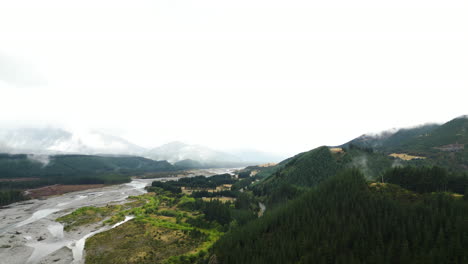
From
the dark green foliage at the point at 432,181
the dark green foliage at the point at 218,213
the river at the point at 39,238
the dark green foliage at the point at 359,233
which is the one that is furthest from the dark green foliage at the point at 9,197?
the dark green foliage at the point at 432,181

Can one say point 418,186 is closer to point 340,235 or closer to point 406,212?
point 406,212

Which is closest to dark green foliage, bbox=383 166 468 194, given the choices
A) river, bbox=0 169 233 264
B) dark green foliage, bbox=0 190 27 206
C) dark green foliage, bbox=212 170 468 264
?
dark green foliage, bbox=212 170 468 264

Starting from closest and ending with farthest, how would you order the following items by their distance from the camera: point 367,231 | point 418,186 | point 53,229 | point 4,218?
point 367,231
point 418,186
point 53,229
point 4,218

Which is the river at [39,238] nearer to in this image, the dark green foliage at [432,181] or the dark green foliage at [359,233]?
the dark green foliage at [359,233]

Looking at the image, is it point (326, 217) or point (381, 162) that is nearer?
point (326, 217)

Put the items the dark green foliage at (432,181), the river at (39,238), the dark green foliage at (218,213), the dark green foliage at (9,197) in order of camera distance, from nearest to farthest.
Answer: the river at (39,238), the dark green foliage at (432,181), the dark green foliage at (218,213), the dark green foliage at (9,197)

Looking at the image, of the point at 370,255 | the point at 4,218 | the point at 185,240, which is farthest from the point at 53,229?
the point at 370,255

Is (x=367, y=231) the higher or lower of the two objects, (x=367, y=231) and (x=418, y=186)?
the lower

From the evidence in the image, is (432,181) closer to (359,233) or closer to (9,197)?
(359,233)
